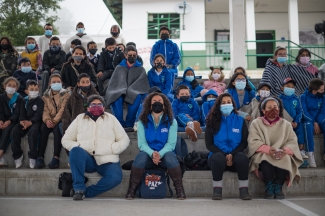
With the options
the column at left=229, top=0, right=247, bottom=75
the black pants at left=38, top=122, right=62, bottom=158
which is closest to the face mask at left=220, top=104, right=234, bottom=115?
the black pants at left=38, top=122, right=62, bottom=158

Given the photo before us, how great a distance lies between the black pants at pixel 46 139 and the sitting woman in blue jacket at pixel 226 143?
2.60 metres

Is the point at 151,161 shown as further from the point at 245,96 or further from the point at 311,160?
the point at 245,96

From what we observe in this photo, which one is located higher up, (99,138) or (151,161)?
(99,138)

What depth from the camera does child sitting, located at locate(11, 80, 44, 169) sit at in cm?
817

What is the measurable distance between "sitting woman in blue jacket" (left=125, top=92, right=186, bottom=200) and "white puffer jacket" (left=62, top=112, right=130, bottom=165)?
347 millimetres

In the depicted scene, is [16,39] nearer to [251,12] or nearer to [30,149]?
[251,12]

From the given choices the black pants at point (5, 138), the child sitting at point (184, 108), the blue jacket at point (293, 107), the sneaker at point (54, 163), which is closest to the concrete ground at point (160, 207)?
the sneaker at point (54, 163)

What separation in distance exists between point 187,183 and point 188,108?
2.17m

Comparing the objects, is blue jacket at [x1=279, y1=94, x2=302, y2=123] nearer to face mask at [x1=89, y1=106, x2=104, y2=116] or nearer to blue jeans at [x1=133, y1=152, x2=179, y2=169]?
blue jeans at [x1=133, y1=152, x2=179, y2=169]

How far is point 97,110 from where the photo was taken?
7438 millimetres

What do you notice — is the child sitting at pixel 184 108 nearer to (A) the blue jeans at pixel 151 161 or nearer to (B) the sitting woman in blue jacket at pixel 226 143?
(B) the sitting woman in blue jacket at pixel 226 143

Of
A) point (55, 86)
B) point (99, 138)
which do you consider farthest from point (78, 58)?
point (99, 138)

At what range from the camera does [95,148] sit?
7.28 meters

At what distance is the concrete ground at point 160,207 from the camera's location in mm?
5766
